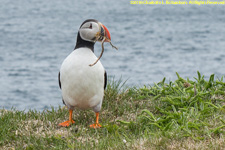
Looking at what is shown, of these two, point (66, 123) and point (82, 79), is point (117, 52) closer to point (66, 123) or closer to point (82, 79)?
point (66, 123)

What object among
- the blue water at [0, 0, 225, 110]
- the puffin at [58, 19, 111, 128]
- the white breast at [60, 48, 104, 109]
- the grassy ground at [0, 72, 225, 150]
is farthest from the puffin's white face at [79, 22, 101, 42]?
the blue water at [0, 0, 225, 110]

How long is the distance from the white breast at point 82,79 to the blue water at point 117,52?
1.97 meters

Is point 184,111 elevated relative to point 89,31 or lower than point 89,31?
lower

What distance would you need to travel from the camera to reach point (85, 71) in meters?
5.80

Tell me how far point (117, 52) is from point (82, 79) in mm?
29276

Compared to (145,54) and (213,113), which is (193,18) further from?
(213,113)

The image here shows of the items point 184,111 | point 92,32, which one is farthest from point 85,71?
Answer: point 184,111

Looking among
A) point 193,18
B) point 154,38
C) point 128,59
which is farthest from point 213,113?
point 193,18

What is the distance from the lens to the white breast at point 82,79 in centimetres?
581

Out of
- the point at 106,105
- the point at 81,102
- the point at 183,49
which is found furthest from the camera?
the point at 183,49

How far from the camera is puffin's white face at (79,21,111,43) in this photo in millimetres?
5867

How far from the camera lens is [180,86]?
7340 mm

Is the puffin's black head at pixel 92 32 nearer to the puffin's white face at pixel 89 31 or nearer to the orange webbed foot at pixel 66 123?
the puffin's white face at pixel 89 31

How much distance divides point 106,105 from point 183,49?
29.0m
